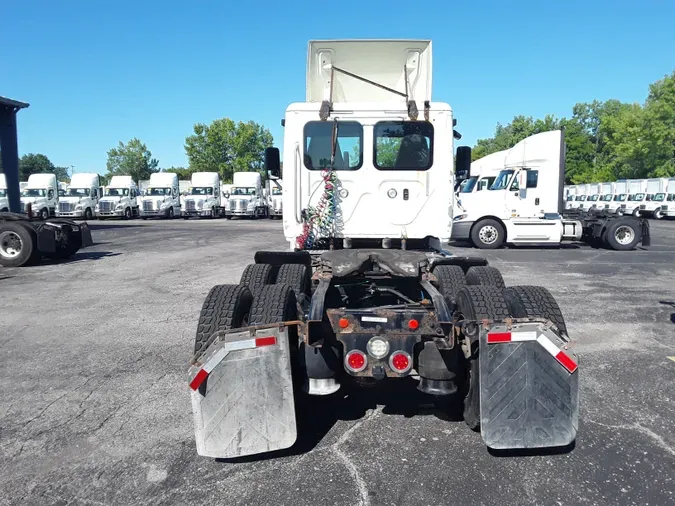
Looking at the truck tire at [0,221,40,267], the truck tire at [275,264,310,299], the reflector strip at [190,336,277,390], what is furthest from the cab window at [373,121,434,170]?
the truck tire at [0,221,40,267]

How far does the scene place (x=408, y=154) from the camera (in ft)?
19.5

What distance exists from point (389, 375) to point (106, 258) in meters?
12.6

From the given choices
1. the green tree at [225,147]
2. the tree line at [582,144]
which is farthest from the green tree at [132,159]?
the green tree at [225,147]

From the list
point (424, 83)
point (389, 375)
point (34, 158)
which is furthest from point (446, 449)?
point (34, 158)

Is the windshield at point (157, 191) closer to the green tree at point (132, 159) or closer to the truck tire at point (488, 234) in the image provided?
the truck tire at point (488, 234)

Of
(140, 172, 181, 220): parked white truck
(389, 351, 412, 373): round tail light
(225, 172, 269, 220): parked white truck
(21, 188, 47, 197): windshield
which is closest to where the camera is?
(389, 351, 412, 373): round tail light

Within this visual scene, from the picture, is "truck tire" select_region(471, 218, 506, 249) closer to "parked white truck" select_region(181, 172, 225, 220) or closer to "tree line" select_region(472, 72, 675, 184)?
"parked white truck" select_region(181, 172, 225, 220)

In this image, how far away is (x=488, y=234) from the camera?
16.0m

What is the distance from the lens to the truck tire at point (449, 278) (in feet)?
15.7

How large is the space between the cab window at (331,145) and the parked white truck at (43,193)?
30.0 m

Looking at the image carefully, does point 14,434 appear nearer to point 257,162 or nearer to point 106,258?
point 106,258

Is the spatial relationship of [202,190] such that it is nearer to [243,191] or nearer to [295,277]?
[243,191]

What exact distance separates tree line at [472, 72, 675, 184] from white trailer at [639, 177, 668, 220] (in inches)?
498

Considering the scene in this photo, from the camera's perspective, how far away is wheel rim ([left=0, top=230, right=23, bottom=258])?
40.1 ft
